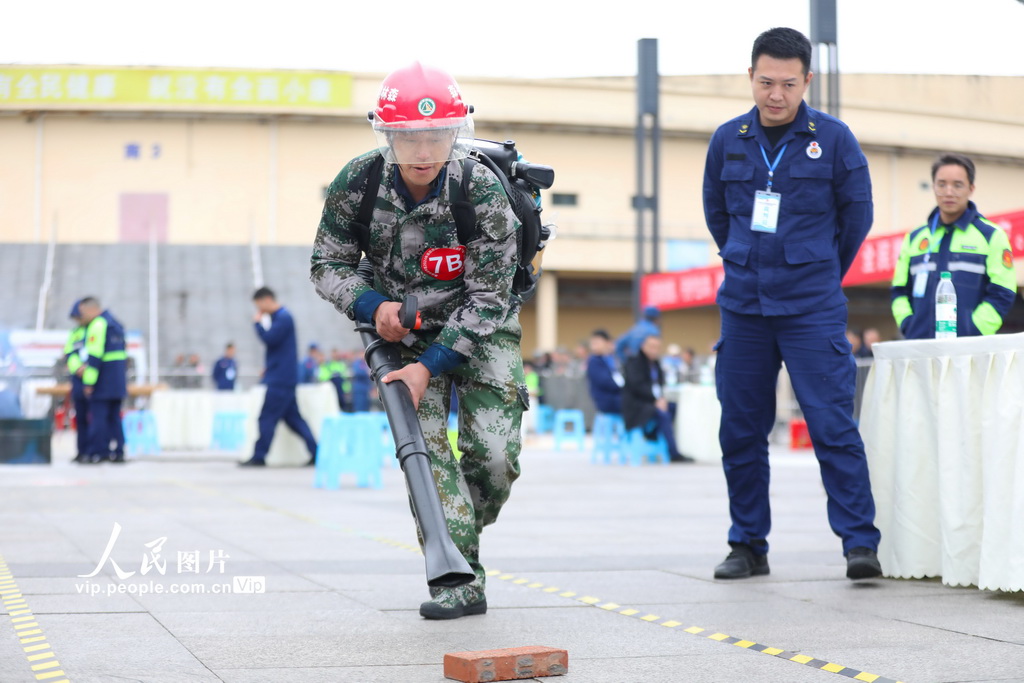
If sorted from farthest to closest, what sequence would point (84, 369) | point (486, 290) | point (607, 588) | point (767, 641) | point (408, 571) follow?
point (84, 369) → point (408, 571) → point (607, 588) → point (486, 290) → point (767, 641)

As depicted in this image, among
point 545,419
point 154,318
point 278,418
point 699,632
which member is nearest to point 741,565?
point 699,632

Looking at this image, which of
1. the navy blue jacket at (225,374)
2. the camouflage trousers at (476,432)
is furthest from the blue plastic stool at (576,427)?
the camouflage trousers at (476,432)

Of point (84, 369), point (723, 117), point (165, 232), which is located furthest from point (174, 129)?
point (84, 369)

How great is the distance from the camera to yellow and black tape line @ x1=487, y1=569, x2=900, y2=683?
3238 mm

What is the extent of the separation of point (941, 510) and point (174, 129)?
44.5 metres

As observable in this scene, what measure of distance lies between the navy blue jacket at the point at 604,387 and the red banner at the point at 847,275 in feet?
5.28

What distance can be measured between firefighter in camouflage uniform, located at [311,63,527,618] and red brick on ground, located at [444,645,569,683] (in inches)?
36.1

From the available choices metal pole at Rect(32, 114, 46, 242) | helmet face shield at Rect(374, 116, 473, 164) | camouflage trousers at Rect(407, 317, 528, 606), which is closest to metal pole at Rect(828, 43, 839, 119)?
camouflage trousers at Rect(407, 317, 528, 606)

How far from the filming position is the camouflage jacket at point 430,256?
4066mm

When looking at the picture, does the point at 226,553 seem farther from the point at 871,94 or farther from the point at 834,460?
the point at 871,94

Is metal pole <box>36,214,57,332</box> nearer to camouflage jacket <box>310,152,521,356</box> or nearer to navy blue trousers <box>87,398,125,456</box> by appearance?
navy blue trousers <box>87,398,125,456</box>

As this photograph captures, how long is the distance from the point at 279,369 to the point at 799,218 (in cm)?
878

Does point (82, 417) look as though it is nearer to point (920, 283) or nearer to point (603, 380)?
point (603, 380)

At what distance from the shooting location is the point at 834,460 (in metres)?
5.01
